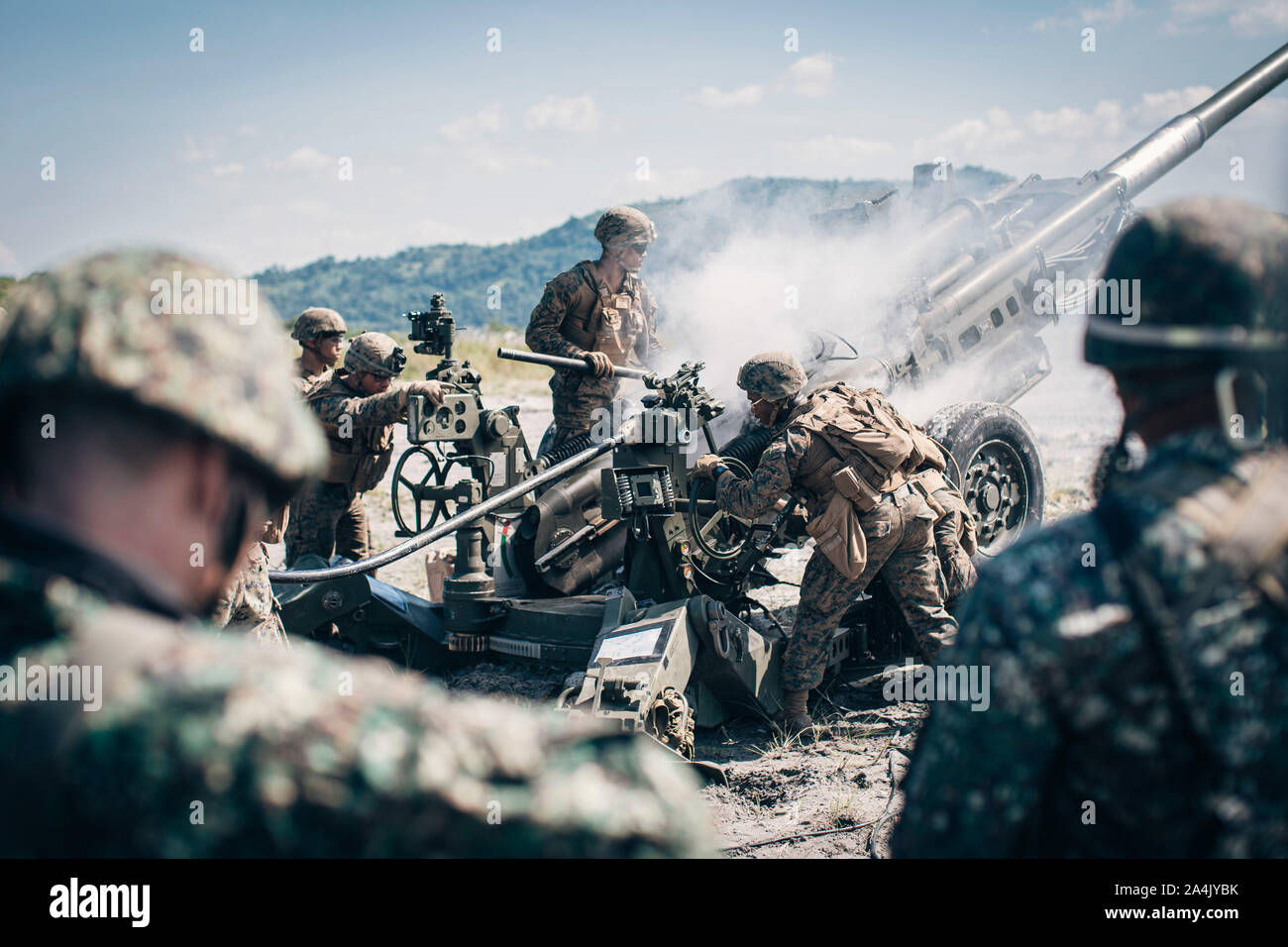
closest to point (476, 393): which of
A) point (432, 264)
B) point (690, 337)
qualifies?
point (690, 337)

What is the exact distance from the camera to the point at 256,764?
103cm

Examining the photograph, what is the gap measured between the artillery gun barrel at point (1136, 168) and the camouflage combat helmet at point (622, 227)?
224cm

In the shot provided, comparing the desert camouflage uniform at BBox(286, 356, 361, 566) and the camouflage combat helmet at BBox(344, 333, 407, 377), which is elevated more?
the camouflage combat helmet at BBox(344, 333, 407, 377)

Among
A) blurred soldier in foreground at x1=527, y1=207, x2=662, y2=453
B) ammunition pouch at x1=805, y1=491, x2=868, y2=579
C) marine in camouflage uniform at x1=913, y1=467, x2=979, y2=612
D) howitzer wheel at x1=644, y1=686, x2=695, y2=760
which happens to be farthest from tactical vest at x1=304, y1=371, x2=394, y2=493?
marine in camouflage uniform at x1=913, y1=467, x2=979, y2=612

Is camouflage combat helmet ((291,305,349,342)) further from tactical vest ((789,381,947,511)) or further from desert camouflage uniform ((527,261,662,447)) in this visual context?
tactical vest ((789,381,947,511))

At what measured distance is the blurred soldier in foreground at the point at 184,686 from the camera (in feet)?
3.37

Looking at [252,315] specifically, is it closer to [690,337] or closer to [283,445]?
[283,445]

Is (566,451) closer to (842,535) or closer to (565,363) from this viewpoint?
(565,363)

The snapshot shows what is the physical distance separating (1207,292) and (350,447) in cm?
592

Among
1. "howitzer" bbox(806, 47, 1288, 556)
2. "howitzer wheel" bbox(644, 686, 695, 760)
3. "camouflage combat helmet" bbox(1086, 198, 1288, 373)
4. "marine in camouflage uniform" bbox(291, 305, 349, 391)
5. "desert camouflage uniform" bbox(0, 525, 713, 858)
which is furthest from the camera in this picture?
"howitzer" bbox(806, 47, 1288, 556)

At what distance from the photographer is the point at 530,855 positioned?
1.08 meters

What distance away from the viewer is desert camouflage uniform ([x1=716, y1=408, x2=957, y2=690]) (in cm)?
537

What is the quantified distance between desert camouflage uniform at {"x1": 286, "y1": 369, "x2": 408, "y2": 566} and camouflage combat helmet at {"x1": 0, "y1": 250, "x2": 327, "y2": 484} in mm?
5311

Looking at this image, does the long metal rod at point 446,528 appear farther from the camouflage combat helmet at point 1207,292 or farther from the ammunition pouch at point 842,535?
the camouflage combat helmet at point 1207,292
